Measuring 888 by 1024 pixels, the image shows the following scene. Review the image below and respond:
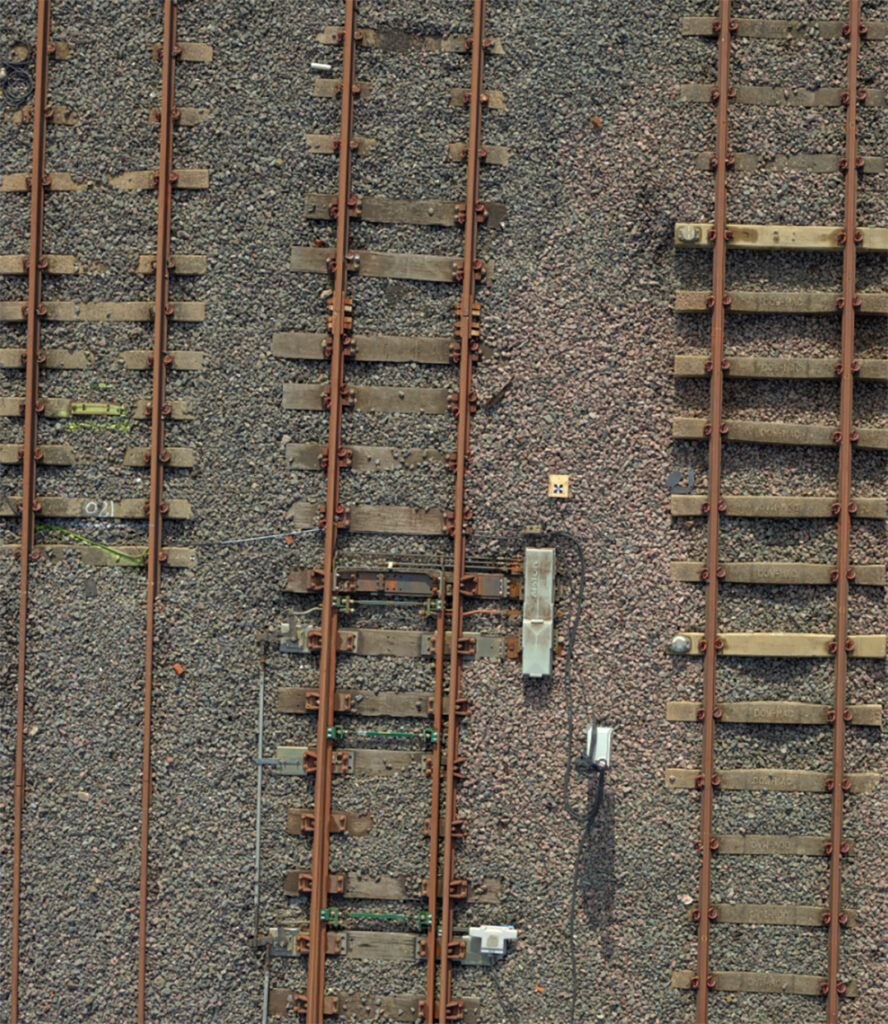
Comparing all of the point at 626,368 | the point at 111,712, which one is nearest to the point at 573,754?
the point at 626,368

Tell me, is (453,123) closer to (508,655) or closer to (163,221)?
(163,221)

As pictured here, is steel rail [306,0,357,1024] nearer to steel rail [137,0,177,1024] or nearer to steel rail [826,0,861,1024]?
steel rail [137,0,177,1024]

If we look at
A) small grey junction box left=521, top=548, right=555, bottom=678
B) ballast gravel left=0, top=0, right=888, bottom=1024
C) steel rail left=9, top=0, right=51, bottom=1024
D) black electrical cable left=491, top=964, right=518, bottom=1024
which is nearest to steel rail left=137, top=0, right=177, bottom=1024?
ballast gravel left=0, top=0, right=888, bottom=1024

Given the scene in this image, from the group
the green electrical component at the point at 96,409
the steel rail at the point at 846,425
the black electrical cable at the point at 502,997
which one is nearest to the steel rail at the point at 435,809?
the black electrical cable at the point at 502,997

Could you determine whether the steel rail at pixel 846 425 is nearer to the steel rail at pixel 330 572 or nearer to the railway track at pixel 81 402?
the steel rail at pixel 330 572

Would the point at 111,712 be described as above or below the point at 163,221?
below

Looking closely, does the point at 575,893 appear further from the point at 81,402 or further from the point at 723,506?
the point at 81,402
